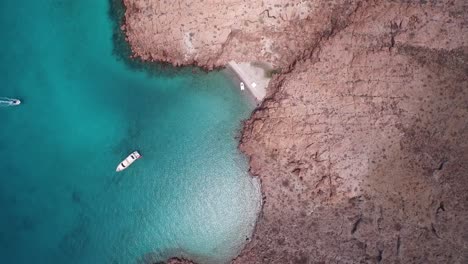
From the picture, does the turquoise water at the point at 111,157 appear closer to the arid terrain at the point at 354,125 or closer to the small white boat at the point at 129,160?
the small white boat at the point at 129,160

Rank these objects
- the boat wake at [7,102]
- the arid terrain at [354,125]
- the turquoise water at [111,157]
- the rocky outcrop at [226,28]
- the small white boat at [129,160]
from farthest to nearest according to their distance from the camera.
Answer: the boat wake at [7,102], the small white boat at [129,160], the turquoise water at [111,157], the rocky outcrop at [226,28], the arid terrain at [354,125]

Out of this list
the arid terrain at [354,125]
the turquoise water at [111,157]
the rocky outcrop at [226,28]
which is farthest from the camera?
the turquoise water at [111,157]

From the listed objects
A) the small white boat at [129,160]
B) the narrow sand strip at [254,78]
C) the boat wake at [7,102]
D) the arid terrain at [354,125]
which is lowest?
the arid terrain at [354,125]

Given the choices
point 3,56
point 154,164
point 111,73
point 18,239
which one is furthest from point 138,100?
point 18,239

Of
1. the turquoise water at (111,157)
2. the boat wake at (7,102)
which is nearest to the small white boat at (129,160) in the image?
Answer: the turquoise water at (111,157)

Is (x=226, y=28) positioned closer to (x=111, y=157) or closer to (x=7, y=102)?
(x=111, y=157)

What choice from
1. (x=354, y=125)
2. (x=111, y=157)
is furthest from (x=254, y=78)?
(x=111, y=157)
